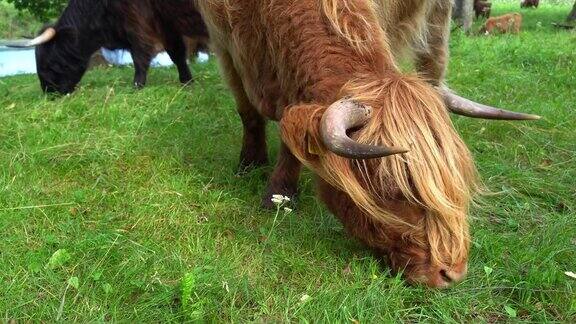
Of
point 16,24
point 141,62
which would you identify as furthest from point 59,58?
point 16,24

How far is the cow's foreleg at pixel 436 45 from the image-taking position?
5000mm

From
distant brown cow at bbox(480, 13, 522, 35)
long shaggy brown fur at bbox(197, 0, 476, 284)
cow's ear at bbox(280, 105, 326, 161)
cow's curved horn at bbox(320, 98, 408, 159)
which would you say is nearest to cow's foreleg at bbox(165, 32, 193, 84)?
long shaggy brown fur at bbox(197, 0, 476, 284)

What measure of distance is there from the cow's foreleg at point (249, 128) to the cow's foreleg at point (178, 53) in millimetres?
4186

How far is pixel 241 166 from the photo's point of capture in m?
4.32

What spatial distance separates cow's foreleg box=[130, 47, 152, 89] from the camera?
8.03 metres

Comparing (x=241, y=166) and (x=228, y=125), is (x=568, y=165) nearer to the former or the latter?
(x=241, y=166)

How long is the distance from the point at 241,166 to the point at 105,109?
77.4 inches

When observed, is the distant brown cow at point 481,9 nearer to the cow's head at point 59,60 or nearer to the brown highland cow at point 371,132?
the cow's head at point 59,60

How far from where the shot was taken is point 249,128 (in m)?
4.32

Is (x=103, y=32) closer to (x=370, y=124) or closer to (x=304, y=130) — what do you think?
(x=304, y=130)

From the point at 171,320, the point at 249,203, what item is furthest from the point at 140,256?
the point at 249,203

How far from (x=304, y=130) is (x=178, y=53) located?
6.18 metres

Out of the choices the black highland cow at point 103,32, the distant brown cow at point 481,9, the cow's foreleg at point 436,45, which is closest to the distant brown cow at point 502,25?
the distant brown cow at point 481,9

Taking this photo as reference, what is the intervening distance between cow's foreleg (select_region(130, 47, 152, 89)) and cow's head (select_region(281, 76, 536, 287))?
19.0ft
